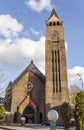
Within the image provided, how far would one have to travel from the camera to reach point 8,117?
52.7m

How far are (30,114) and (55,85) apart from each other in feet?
27.0

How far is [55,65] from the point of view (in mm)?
53875

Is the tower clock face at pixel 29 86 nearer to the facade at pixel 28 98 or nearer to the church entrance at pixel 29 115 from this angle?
the facade at pixel 28 98

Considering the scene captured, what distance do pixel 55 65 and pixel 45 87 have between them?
17.7 ft

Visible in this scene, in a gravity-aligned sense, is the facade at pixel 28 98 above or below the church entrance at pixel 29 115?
above

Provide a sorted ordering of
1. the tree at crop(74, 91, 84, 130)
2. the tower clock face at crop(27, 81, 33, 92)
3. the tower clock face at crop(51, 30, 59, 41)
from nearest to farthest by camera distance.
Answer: the tree at crop(74, 91, 84, 130) < the tower clock face at crop(27, 81, 33, 92) < the tower clock face at crop(51, 30, 59, 41)

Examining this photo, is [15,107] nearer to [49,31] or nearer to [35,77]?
[35,77]

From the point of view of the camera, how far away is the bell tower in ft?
169

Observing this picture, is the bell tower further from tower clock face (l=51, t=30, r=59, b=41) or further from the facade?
the facade

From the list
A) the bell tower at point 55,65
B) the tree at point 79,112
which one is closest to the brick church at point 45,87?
the bell tower at point 55,65

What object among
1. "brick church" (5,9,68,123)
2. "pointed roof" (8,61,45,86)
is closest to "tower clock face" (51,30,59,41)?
"brick church" (5,9,68,123)

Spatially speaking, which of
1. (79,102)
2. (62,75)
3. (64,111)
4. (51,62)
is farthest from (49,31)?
(79,102)

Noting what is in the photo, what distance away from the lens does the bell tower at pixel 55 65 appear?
51.5 metres

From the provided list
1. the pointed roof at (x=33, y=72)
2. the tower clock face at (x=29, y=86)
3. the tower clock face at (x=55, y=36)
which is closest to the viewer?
the tower clock face at (x=29, y=86)
